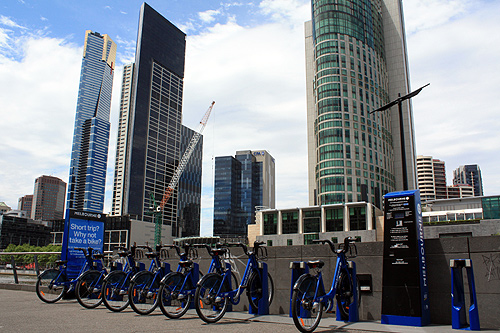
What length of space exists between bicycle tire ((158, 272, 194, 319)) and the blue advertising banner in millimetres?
4908

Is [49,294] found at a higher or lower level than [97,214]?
lower

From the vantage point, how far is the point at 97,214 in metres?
14.5

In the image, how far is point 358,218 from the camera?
7644 cm

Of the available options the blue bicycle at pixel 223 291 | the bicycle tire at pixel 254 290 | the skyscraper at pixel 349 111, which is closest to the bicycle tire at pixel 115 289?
the blue bicycle at pixel 223 291

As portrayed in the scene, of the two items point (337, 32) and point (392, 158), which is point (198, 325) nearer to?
point (337, 32)

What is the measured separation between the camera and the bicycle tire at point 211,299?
7.39 meters

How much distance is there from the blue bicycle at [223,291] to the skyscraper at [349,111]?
8564 centimetres

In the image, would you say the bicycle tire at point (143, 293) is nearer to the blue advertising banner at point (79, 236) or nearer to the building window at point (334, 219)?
the blue advertising banner at point (79, 236)

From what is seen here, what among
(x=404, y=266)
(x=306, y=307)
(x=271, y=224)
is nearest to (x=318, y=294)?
(x=306, y=307)

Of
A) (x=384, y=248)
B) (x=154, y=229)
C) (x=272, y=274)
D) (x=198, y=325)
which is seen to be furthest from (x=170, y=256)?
(x=154, y=229)

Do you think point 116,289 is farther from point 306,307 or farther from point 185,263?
point 306,307

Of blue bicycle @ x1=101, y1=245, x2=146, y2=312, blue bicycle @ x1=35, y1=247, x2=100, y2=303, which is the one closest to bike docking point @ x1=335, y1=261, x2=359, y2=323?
blue bicycle @ x1=101, y1=245, x2=146, y2=312

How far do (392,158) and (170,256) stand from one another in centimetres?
11628

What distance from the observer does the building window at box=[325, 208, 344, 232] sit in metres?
78.2
